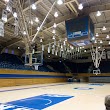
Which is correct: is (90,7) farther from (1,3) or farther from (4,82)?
(4,82)

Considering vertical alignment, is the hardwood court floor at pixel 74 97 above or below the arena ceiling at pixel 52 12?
below

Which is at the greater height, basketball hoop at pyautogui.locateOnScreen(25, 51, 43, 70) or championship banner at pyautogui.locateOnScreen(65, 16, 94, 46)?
championship banner at pyautogui.locateOnScreen(65, 16, 94, 46)

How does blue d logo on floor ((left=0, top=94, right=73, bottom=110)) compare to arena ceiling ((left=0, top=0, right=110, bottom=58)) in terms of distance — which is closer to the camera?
blue d logo on floor ((left=0, top=94, right=73, bottom=110))

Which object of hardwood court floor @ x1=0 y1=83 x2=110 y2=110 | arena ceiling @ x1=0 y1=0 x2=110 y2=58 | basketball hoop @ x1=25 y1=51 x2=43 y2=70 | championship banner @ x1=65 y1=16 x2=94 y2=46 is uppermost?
arena ceiling @ x1=0 y1=0 x2=110 y2=58

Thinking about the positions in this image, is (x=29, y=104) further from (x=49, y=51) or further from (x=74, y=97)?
(x=49, y=51)

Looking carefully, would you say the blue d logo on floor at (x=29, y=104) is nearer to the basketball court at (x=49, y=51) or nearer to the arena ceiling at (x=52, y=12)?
the basketball court at (x=49, y=51)

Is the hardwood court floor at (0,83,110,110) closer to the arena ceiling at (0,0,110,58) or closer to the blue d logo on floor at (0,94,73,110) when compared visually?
the blue d logo on floor at (0,94,73,110)

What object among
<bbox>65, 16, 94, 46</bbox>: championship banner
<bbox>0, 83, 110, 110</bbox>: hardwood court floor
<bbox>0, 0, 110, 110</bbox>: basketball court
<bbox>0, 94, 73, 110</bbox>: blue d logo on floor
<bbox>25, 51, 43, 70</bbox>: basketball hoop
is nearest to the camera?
<bbox>0, 94, 73, 110</bbox>: blue d logo on floor

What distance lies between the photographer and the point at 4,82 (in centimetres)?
1819

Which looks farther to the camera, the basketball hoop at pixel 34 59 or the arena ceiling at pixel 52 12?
the arena ceiling at pixel 52 12

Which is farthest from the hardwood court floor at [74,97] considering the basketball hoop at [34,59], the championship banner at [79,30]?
the championship banner at [79,30]

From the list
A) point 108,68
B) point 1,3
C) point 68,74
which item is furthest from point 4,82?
point 108,68

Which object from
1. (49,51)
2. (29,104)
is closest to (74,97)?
(29,104)

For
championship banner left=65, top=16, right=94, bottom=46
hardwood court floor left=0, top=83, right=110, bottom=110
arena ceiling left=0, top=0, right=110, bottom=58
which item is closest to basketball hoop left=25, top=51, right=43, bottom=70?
arena ceiling left=0, top=0, right=110, bottom=58
